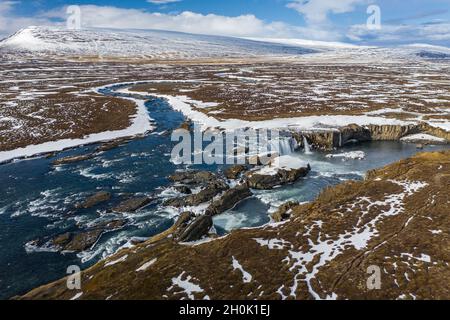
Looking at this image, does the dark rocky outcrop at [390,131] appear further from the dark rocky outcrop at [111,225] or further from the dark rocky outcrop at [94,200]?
the dark rocky outcrop at [111,225]

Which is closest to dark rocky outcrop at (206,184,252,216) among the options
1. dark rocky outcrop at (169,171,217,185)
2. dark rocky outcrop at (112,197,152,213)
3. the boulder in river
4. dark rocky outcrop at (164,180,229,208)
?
dark rocky outcrop at (164,180,229,208)

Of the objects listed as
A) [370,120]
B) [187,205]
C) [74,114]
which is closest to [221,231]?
[187,205]

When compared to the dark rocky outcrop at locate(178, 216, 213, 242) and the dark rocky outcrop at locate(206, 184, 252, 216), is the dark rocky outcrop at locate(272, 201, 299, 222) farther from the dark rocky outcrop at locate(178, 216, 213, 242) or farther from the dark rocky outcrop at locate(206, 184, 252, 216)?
the dark rocky outcrop at locate(178, 216, 213, 242)

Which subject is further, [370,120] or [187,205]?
[370,120]

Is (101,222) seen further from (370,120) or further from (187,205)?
(370,120)
